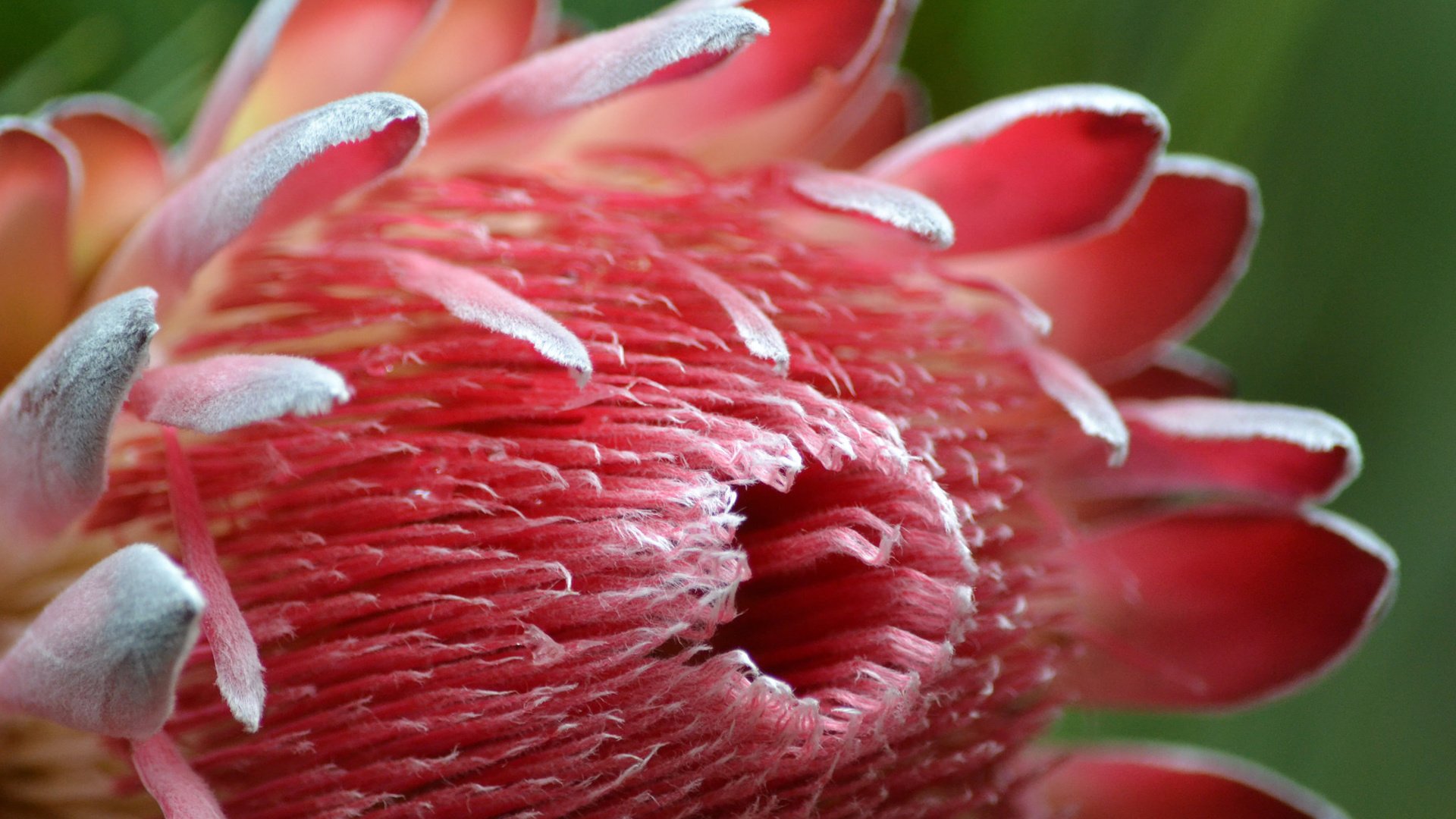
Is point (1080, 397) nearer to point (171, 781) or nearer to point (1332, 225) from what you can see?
point (171, 781)

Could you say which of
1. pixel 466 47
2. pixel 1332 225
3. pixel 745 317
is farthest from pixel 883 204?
pixel 1332 225

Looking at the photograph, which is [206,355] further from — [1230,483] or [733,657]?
[1230,483]

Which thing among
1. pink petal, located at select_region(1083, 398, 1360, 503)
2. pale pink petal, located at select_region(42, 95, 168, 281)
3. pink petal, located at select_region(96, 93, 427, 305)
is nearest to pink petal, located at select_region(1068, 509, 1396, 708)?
pink petal, located at select_region(1083, 398, 1360, 503)

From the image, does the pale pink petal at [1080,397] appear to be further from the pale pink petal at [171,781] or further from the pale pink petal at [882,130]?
the pale pink petal at [171,781]

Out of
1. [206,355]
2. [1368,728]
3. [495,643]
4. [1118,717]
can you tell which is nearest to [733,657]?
[495,643]

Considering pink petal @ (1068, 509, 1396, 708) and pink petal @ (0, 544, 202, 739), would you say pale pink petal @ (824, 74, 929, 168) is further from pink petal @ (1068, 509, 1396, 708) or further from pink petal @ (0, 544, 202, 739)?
pink petal @ (0, 544, 202, 739)

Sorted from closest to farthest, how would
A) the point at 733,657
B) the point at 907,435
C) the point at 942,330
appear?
1. the point at 733,657
2. the point at 907,435
3. the point at 942,330
